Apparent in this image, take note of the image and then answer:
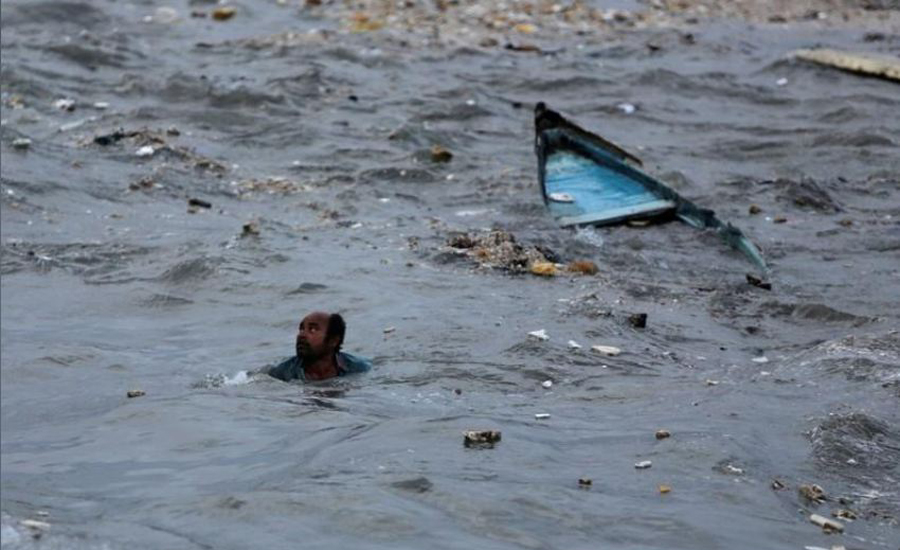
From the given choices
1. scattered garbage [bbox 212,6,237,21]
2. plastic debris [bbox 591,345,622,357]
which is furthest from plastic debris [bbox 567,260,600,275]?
scattered garbage [bbox 212,6,237,21]

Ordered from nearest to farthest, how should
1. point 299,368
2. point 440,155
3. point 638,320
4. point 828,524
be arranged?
1. point 828,524
2. point 299,368
3. point 638,320
4. point 440,155

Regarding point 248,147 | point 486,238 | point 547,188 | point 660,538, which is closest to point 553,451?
point 660,538

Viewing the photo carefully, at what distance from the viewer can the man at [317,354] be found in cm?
657

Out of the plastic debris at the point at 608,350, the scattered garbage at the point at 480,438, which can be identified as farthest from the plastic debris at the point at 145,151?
the scattered garbage at the point at 480,438

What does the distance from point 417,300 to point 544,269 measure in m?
0.89

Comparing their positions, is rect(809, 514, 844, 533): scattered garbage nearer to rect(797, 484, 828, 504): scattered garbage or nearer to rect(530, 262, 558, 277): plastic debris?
rect(797, 484, 828, 504): scattered garbage

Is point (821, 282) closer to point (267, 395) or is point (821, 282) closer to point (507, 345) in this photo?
point (507, 345)

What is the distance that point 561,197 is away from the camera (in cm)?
1003

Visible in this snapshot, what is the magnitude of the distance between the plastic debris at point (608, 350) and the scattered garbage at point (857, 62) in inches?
289

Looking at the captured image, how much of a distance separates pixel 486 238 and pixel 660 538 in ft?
13.7

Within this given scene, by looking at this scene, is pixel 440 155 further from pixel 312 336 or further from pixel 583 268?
pixel 312 336

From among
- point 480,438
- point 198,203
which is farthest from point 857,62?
point 480,438

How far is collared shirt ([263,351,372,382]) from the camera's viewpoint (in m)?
6.67

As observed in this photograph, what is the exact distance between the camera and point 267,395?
252 inches
